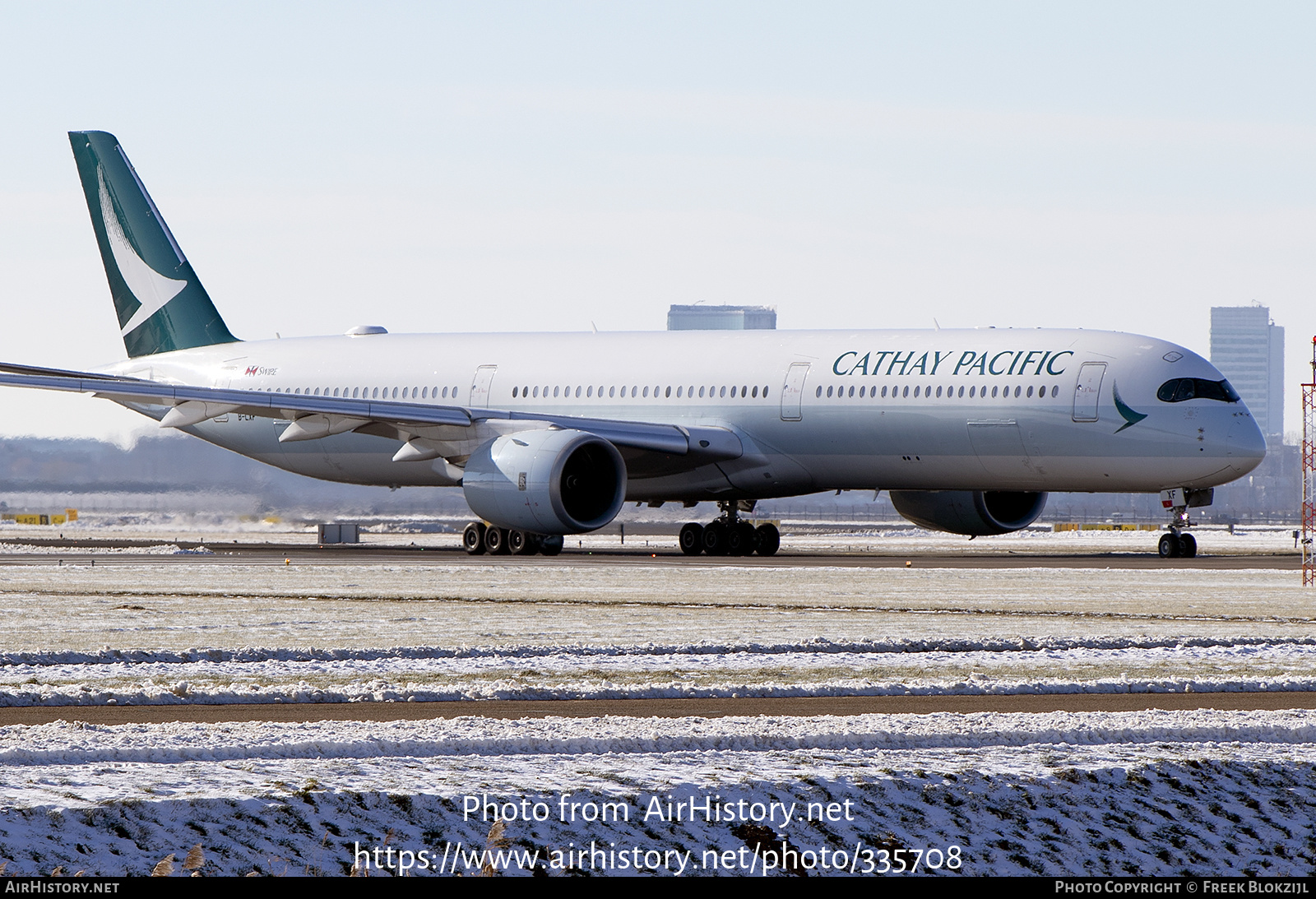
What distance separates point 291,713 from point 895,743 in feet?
12.4

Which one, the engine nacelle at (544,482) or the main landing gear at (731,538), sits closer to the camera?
the engine nacelle at (544,482)

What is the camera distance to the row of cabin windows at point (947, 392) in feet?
101

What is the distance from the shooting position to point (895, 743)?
8898 millimetres

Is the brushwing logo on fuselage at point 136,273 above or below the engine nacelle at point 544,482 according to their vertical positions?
above

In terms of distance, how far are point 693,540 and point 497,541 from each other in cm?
437

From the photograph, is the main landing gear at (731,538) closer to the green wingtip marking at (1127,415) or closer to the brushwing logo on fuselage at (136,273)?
the green wingtip marking at (1127,415)

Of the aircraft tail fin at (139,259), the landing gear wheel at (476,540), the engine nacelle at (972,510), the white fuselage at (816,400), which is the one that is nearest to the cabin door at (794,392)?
the white fuselage at (816,400)

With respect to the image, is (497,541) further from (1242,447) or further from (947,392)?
(1242,447)

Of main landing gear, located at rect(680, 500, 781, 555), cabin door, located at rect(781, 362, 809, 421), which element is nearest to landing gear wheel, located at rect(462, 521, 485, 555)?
main landing gear, located at rect(680, 500, 781, 555)

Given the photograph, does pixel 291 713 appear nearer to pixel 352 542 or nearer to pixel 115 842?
pixel 115 842

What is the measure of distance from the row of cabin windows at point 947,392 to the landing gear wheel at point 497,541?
22.3 ft

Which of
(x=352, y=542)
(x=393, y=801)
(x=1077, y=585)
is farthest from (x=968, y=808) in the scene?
(x=352, y=542)

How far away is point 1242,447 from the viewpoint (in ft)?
99.1

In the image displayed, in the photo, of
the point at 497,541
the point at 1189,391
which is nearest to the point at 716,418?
the point at 497,541
